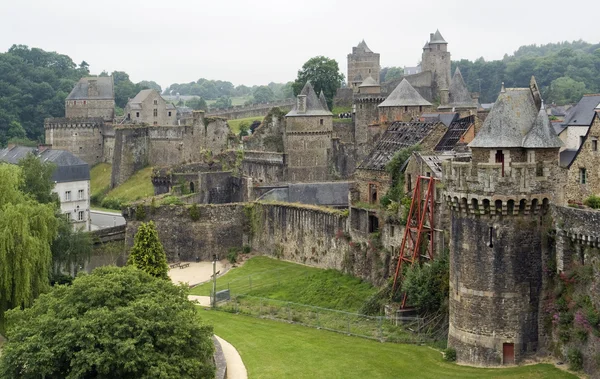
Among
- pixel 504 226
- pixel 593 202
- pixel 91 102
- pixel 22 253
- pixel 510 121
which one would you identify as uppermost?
pixel 91 102

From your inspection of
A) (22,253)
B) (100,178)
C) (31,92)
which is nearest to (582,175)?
(22,253)

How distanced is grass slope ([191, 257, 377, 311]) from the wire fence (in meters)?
1.48

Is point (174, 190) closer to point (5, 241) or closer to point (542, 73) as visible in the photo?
point (5, 241)

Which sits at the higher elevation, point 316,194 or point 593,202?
point 593,202

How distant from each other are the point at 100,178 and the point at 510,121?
228 feet

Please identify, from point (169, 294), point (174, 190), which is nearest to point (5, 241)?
point (169, 294)

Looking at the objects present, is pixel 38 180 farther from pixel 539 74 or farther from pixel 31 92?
pixel 539 74

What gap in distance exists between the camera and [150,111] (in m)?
106

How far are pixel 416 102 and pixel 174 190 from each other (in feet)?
67.3

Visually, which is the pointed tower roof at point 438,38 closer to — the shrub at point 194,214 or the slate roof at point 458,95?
the slate roof at point 458,95

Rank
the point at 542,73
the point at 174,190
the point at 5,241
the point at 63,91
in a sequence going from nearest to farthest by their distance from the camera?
the point at 5,241, the point at 174,190, the point at 63,91, the point at 542,73

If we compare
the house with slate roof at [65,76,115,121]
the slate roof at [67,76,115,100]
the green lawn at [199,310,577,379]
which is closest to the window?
the green lawn at [199,310,577,379]

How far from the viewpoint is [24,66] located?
139875 millimetres

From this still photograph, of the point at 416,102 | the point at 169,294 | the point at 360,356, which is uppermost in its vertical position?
the point at 416,102
